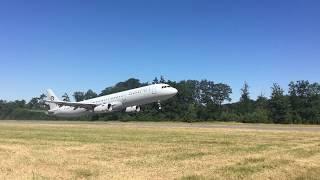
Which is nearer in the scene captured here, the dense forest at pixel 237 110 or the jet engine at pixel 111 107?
the jet engine at pixel 111 107

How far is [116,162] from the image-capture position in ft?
55.1

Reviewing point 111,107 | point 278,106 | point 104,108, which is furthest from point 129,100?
point 278,106

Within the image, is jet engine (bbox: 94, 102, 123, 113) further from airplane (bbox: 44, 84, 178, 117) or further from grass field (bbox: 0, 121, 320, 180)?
grass field (bbox: 0, 121, 320, 180)

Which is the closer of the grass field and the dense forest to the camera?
the grass field

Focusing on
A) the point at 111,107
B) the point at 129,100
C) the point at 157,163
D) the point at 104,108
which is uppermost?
the point at 129,100

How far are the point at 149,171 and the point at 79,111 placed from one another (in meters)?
65.7

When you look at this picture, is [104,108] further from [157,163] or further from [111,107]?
[157,163]

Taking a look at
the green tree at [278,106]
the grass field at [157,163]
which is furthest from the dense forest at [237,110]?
the grass field at [157,163]

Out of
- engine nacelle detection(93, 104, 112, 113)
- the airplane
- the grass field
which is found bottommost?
the grass field

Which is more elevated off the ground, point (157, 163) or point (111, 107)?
point (111, 107)

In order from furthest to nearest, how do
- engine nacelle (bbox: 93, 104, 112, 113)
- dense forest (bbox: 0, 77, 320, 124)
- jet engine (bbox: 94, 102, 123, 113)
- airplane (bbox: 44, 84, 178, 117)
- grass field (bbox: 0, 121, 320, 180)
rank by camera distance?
dense forest (bbox: 0, 77, 320, 124), engine nacelle (bbox: 93, 104, 112, 113), jet engine (bbox: 94, 102, 123, 113), airplane (bbox: 44, 84, 178, 117), grass field (bbox: 0, 121, 320, 180)

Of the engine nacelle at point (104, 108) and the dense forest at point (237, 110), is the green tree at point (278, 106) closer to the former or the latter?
the dense forest at point (237, 110)

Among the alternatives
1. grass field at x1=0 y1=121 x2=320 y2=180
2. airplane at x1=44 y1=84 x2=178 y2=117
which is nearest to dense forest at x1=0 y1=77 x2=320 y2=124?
airplane at x1=44 y1=84 x2=178 y2=117

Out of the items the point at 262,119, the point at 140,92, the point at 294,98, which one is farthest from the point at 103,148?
the point at 294,98
